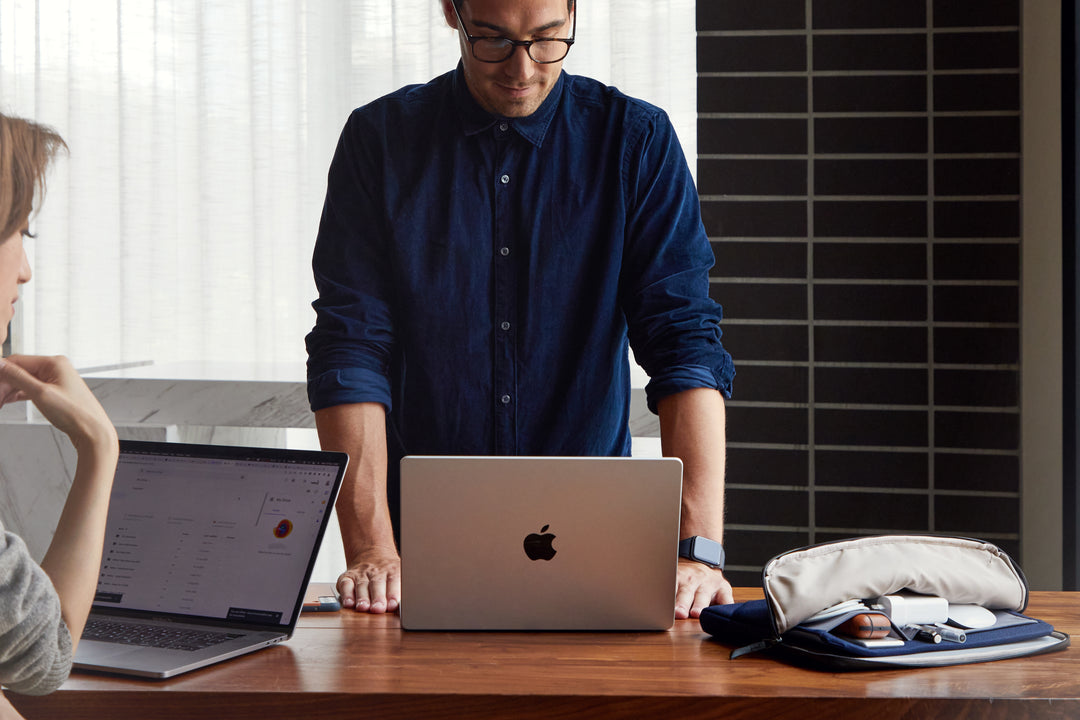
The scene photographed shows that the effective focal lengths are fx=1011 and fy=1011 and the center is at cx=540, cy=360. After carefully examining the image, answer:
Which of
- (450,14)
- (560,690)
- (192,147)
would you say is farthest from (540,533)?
(192,147)

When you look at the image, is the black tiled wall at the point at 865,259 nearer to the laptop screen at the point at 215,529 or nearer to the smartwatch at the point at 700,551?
the smartwatch at the point at 700,551

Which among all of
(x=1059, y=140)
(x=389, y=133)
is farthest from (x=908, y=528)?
(x=389, y=133)

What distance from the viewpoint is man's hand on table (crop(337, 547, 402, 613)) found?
1356mm

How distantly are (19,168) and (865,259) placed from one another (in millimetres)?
2321

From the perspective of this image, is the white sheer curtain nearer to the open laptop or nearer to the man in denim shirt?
the man in denim shirt

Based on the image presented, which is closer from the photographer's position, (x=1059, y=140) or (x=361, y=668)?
(x=361, y=668)

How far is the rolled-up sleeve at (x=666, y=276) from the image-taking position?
1730 millimetres

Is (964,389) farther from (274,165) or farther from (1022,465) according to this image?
(274,165)

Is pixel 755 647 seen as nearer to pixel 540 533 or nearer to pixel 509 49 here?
pixel 540 533

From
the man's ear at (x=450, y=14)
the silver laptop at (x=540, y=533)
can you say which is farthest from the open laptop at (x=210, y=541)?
the man's ear at (x=450, y=14)

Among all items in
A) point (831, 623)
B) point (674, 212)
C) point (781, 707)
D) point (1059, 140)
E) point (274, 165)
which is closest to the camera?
point (781, 707)

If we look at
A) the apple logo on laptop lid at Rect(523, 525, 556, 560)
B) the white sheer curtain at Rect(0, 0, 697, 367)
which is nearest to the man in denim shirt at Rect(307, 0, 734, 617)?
the apple logo on laptop lid at Rect(523, 525, 556, 560)

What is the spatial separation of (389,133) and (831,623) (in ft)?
4.00

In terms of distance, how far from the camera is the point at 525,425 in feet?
6.21
